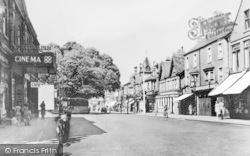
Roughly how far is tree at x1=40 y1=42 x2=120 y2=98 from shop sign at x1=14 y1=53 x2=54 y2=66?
0.82 feet

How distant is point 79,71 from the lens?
7.61 metres

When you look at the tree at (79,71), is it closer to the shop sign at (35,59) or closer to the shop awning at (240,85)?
the shop sign at (35,59)

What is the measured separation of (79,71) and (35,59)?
120cm

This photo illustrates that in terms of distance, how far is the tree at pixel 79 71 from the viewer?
7320 millimetres

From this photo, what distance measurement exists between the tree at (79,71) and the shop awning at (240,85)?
11.5 metres

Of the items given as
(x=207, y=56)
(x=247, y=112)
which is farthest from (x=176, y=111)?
(x=247, y=112)

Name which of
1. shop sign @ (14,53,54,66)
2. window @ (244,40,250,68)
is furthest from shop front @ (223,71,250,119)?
shop sign @ (14,53,54,66)

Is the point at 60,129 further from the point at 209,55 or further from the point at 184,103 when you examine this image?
the point at 184,103

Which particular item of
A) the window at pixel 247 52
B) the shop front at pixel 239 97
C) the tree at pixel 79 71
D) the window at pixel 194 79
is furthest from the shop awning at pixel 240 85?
the window at pixel 194 79

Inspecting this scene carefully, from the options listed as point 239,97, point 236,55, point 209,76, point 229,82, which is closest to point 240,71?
point 229,82

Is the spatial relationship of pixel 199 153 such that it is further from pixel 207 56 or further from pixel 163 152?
pixel 207 56

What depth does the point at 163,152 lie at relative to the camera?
8508 mm

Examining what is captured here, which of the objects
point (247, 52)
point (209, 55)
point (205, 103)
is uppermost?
point (209, 55)

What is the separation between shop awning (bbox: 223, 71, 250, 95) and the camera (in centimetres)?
1789
